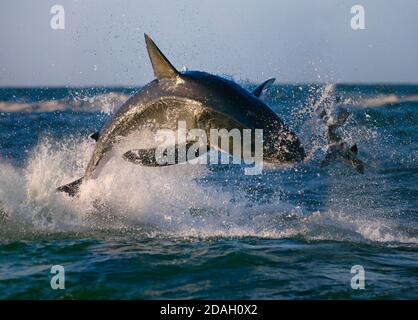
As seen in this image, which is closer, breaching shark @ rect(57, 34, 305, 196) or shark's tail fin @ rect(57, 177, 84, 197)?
breaching shark @ rect(57, 34, 305, 196)

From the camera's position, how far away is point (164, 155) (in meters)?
8.29

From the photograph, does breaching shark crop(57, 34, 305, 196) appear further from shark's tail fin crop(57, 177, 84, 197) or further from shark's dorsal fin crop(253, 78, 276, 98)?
shark's tail fin crop(57, 177, 84, 197)

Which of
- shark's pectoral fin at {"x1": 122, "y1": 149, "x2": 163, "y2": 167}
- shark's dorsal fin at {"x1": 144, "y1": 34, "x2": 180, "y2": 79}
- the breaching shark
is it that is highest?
shark's dorsal fin at {"x1": 144, "y1": 34, "x2": 180, "y2": 79}

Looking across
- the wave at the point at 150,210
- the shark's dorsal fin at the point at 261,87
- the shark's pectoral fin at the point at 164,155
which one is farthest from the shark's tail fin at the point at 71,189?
the shark's dorsal fin at the point at 261,87

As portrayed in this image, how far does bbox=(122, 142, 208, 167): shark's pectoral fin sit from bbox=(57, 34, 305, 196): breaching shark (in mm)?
13

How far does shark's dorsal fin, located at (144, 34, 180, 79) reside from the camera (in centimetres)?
816

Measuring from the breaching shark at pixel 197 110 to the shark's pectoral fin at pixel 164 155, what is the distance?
0.04 feet

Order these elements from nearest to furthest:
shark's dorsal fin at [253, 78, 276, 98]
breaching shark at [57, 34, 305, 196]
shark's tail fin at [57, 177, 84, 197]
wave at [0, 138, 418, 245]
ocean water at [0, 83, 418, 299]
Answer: ocean water at [0, 83, 418, 299] < breaching shark at [57, 34, 305, 196] < shark's dorsal fin at [253, 78, 276, 98] < wave at [0, 138, 418, 245] < shark's tail fin at [57, 177, 84, 197]

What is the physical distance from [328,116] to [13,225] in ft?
15.1

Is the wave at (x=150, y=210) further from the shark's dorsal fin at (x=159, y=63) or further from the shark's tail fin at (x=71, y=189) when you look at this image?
the shark's dorsal fin at (x=159, y=63)

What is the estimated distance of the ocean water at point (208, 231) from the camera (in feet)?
21.2

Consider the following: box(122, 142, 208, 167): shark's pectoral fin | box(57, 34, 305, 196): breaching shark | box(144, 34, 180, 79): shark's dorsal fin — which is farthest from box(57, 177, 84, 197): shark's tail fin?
box(144, 34, 180, 79): shark's dorsal fin

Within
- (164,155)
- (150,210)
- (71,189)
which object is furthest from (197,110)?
(150,210)
